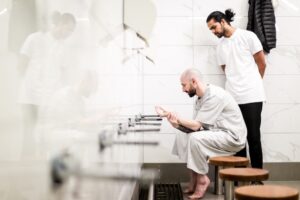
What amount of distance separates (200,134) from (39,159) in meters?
2.64

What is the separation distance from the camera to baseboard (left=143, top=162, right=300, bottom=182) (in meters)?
3.97

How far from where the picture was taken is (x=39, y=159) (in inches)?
25.5

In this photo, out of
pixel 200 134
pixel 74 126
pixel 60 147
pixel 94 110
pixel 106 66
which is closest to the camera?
pixel 60 147

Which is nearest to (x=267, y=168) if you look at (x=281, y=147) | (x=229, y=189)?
(x=281, y=147)

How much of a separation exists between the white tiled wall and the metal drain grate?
0.40 meters

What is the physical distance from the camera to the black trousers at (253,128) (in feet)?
11.6

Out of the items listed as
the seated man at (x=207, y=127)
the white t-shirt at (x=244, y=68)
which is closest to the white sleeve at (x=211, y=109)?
the seated man at (x=207, y=127)

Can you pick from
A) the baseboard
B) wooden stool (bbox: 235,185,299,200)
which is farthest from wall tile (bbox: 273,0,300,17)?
wooden stool (bbox: 235,185,299,200)

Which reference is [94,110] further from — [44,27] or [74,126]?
[44,27]

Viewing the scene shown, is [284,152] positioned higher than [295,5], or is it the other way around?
[295,5]

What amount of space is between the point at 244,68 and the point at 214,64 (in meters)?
0.44

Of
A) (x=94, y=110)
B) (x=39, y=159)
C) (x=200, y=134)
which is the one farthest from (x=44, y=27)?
(x=200, y=134)

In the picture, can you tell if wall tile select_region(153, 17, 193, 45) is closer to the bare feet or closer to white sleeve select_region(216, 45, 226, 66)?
white sleeve select_region(216, 45, 226, 66)

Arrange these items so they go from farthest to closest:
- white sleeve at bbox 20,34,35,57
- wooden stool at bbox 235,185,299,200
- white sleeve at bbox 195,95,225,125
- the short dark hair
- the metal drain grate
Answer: the short dark hair < the metal drain grate < white sleeve at bbox 195,95,225,125 < wooden stool at bbox 235,185,299,200 < white sleeve at bbox 20,34,35,57
